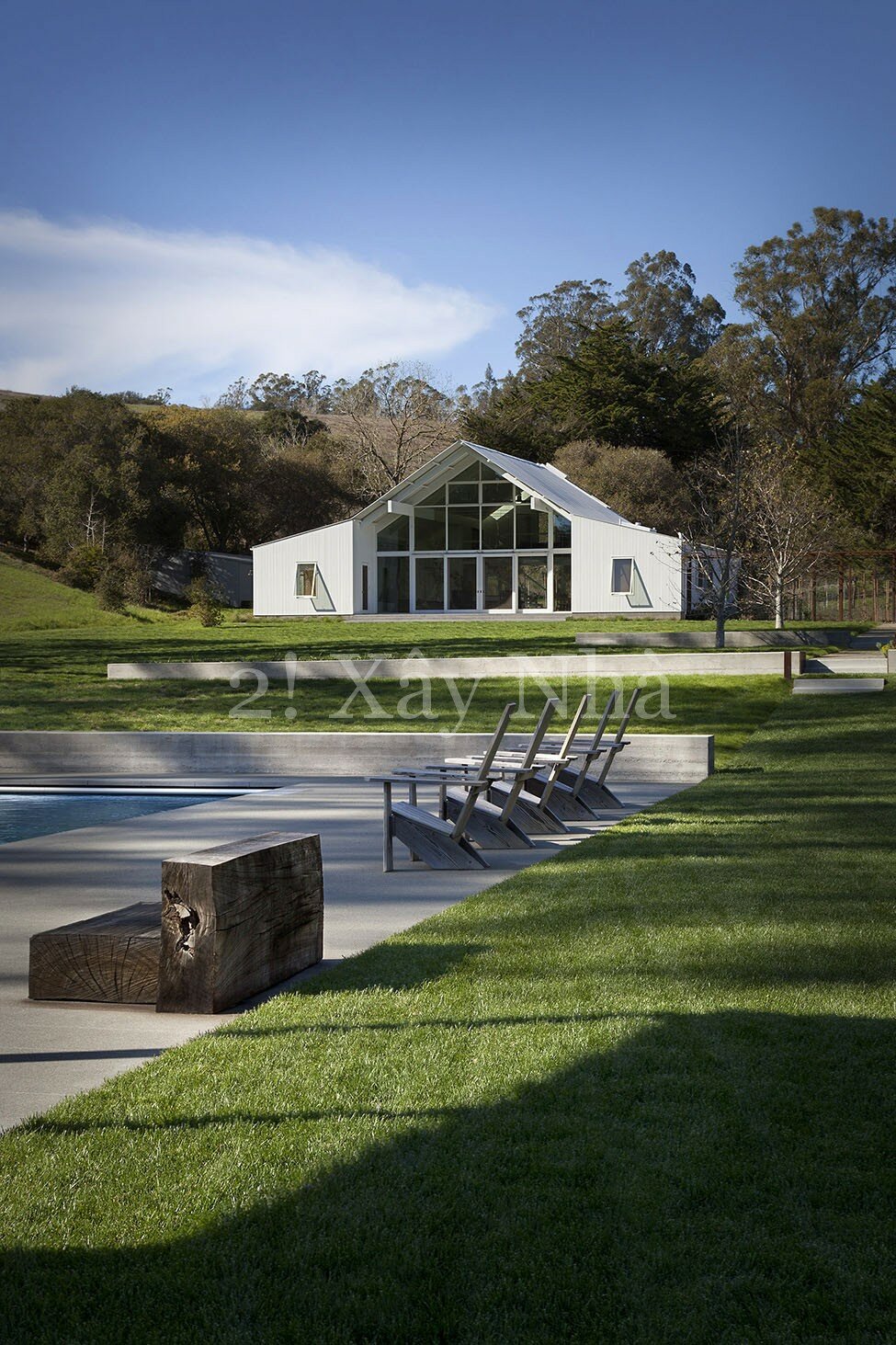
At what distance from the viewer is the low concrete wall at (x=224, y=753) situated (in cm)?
1550

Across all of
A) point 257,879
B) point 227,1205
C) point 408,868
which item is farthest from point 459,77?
point 227,1205

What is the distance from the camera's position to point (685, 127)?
31.2 metres

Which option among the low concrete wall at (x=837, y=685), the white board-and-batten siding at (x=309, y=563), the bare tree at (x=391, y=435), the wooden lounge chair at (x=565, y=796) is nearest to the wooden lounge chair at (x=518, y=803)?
the wooden lounge chair at (x=565, y=796)

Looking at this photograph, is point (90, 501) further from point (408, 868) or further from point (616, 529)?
point (408, 868)

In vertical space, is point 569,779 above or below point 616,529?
below

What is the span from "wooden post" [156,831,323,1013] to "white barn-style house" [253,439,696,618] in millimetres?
38106

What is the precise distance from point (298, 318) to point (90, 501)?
17.8 m

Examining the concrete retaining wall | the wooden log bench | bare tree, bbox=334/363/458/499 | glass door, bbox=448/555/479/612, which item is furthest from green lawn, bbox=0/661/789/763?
bare tree, bbox=334/363/458/499

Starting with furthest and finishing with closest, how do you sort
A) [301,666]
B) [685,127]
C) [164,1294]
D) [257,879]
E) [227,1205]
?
1. [685,127]
2. [301,666]
3. [257,879]
4. [227,1205]
5. [164,1294]

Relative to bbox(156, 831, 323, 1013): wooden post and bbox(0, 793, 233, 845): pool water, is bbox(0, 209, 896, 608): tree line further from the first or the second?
bbox(156, 831, 323, 1013): wooden post

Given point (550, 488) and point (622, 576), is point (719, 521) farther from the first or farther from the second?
point (550, 488)

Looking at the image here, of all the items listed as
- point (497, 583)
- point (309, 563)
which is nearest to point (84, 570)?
point (309, 563)

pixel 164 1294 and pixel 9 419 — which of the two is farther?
pixel 9 419

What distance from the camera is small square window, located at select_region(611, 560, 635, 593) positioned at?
1692 inches
